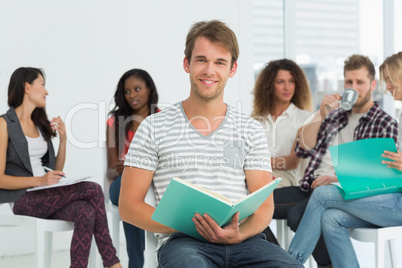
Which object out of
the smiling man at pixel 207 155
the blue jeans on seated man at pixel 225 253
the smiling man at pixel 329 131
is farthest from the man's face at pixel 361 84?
the blue jeans on seated man at pixel 225 253

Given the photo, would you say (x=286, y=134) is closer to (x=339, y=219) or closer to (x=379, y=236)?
(x=339, y=219)

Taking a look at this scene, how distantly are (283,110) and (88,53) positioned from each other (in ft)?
6.01

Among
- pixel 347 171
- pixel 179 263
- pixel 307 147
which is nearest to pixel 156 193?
pixel 179 263

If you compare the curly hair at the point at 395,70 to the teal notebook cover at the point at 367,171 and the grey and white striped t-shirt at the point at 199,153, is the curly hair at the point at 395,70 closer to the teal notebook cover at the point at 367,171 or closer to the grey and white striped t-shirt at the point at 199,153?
the teal notebook cover at the point at 367,171

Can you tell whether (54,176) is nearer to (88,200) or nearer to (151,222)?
(88,200)

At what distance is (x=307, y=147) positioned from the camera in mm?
2734

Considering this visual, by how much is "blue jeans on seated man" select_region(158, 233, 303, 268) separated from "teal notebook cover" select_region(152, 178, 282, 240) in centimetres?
6

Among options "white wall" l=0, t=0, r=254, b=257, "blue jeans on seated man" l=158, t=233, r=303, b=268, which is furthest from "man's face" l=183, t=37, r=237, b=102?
"white wall" l=0, t=0, r=254, b=257

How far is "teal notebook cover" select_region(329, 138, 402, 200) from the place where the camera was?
2131mm

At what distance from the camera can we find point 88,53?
4062mm

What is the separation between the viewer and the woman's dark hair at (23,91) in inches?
110

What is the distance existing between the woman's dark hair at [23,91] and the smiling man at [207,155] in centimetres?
130

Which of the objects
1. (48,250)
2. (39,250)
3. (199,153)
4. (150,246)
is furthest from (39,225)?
(199,153)

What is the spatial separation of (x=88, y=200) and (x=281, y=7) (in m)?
3.02
